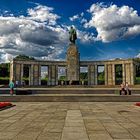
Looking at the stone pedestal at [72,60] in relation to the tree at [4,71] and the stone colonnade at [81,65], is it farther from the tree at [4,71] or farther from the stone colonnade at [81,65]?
the tree at [4,71]

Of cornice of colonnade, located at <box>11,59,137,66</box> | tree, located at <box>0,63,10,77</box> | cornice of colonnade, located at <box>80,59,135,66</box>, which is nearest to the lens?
cornice of colonnade, located at <box>80,59,135,66</box>

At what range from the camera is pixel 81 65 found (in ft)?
192

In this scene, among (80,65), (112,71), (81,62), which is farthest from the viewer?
(112,71)

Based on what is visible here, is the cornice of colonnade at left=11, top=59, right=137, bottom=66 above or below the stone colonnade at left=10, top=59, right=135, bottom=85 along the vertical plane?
above

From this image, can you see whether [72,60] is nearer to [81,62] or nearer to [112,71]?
[81,62]

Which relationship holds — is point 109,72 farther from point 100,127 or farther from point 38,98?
point 100,127

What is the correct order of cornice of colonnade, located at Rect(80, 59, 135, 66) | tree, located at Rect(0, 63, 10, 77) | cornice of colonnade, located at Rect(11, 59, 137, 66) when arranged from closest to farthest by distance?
cornice of colonnade, located at Rect(80, 59, 135, 66) → cornice of colonnade, located at Rect(11, 59, 137, 66) → tree, located at Rect(0, 63, 10, 77)

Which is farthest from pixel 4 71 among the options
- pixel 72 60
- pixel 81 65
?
pixel 72 60

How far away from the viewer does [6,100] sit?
23.5 metres

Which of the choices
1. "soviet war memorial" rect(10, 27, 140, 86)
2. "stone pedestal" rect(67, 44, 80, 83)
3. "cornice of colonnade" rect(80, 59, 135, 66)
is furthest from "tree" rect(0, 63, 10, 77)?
"stone pedestal" rect(67, 44, 80, 83)

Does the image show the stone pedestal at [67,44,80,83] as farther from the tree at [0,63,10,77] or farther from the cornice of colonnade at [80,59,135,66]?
the tree at [0,63,10,77]

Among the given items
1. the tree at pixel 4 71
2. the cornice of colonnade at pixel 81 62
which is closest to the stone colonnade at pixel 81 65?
the cornice of colonnade at pixel 81 62

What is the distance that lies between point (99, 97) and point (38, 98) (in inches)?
244

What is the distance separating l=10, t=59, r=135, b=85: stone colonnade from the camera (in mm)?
58188
